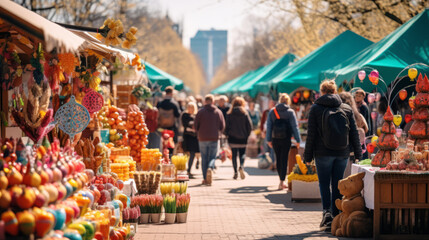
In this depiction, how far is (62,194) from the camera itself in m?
5.08

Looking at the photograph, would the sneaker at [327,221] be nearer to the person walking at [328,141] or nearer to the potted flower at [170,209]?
the person walking at [328,141]

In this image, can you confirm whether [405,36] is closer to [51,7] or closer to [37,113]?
[37,113]

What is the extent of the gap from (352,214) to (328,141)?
1002 mm

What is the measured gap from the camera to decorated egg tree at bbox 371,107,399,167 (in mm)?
8867

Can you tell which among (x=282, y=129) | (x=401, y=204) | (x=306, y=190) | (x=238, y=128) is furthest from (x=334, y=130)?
(x=238, y=128)

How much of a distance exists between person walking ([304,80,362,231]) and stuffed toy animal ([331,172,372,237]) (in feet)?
1.24

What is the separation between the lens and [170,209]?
9.35m

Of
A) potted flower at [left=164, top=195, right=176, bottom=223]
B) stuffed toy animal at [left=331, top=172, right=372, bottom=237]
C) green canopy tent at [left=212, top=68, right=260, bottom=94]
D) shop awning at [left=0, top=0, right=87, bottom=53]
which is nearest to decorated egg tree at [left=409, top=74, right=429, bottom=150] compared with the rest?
stuffed toy animal at [left=331, top=172, right=372, bottom=237]

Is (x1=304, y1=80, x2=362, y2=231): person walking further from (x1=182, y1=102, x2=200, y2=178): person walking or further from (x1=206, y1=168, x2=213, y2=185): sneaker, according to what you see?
(x1=182, y1=102, x2=200, y2=178): person walking

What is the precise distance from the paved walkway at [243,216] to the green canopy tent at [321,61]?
277cm

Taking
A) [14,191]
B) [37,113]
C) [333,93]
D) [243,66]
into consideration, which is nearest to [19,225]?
[14,191]

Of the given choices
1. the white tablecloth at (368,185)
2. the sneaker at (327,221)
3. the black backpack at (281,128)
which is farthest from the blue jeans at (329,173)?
the black backpack at (281,128)

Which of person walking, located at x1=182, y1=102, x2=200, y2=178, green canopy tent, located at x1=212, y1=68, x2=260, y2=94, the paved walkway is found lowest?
the paved walkway

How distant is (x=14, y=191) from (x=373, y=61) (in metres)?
8.18
